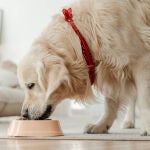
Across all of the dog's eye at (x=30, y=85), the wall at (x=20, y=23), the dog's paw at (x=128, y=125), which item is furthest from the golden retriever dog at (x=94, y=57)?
the wall at (x=20, y=23)

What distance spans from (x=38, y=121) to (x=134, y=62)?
0.59 metres

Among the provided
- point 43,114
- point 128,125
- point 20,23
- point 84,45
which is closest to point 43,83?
point 43,114

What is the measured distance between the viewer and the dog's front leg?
2508 mm

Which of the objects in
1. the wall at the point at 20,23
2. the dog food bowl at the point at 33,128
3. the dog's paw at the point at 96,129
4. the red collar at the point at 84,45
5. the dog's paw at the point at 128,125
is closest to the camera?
the dog food bowl at the point at 33,128

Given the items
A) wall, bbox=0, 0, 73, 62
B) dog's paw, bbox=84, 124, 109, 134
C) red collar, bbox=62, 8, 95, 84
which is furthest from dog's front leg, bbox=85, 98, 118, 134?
wall, bbox=0, 0, 73, 62

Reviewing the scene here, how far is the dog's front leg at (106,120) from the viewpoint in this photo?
8.23 feet

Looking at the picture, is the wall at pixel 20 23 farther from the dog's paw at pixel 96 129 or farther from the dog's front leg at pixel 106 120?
the dog's paw at pixel 96 129

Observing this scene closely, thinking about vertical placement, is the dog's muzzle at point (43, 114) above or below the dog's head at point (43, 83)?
below

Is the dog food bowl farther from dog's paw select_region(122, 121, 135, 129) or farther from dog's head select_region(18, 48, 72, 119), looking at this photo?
dog's paw select_region(122, 121, 135, 129)

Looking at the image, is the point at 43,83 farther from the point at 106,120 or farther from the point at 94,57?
the point at 106,120

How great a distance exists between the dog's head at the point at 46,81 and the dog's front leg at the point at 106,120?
23cm

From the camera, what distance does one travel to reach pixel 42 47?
236 cm

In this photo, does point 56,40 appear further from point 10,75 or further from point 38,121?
point 10,75

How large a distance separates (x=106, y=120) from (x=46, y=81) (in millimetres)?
514
